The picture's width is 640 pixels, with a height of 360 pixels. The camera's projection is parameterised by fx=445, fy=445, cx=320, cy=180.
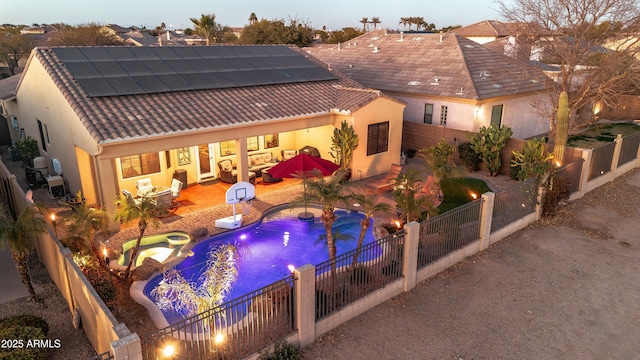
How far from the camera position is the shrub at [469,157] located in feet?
74.6

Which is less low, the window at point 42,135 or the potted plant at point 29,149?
the window at point 42,135

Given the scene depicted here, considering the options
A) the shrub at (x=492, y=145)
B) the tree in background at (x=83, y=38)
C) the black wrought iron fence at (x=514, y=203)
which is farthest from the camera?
the tree in background at (x=83, y=38)

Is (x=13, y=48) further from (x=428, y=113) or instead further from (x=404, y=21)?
(x=404, y=21)

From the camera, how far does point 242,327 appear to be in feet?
28.5

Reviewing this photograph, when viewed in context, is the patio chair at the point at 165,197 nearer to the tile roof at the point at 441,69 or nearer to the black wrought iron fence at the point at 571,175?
the black wrought iron fence at the point at 571,175

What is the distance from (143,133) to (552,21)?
23.9 metres

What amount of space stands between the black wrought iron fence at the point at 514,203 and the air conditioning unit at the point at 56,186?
655 inches

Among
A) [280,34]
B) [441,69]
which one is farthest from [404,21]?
[441,69]

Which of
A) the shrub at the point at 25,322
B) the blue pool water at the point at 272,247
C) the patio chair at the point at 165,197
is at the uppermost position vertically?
the patio chair at the point at 165,197

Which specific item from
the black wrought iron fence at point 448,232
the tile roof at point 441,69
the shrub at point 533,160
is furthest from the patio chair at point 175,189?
the tile roof at point 441,69

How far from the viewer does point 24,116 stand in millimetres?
22219

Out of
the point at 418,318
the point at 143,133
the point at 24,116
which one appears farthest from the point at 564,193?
the point at 24,116

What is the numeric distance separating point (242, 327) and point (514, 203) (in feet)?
35.5

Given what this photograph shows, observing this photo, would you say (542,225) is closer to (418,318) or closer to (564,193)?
(564,193)
